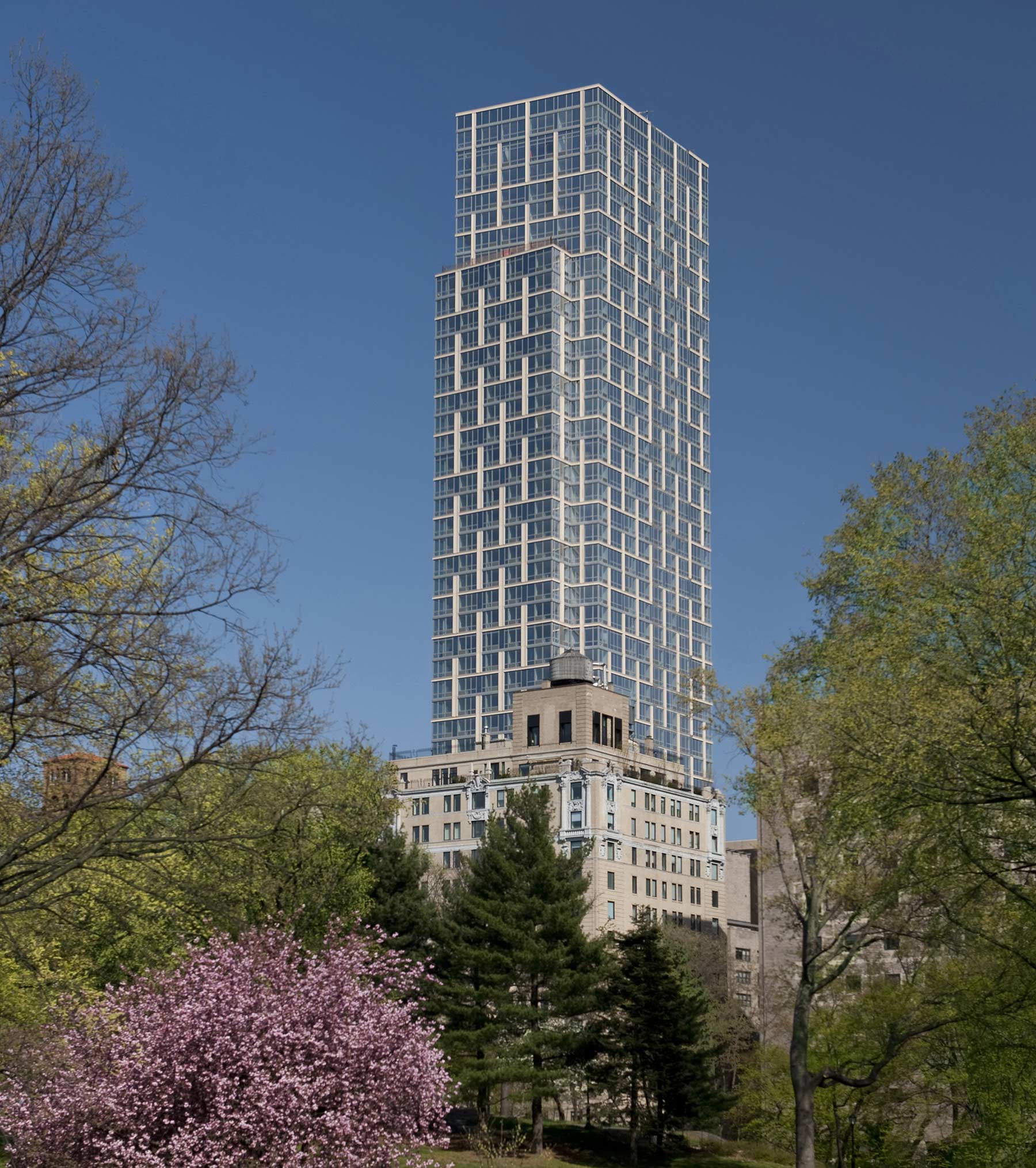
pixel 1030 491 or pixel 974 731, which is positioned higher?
pixel 1030 491

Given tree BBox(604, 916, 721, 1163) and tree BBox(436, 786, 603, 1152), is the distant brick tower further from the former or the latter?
tree BBox(604, 916, 721, 1163)

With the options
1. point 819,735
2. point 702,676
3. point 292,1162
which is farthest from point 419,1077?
point 702,676

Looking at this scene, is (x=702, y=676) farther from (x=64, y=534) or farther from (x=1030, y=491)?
(x=64, y=534)

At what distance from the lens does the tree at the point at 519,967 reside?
60.3 metres

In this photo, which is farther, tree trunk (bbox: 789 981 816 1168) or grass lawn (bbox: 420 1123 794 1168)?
grass lawn (bbox: 420 1123 794 1168)

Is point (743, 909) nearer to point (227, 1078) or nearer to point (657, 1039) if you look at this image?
point (657, 1039)

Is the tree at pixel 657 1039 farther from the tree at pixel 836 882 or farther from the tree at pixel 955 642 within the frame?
the tree at pixel 955 642

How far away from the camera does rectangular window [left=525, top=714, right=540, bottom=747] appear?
134 meters

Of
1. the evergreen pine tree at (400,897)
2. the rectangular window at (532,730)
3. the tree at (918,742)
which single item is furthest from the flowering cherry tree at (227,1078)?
the rectangular window at (532,730)

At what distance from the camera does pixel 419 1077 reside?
31500 millimetres

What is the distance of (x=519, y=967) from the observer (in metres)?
61.9

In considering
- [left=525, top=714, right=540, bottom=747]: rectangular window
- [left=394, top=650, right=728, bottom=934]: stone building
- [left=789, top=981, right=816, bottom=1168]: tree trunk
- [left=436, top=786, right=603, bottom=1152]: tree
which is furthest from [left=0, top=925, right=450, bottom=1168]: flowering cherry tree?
[left=525, top=714, right=540, bottom=747]: rectangular window

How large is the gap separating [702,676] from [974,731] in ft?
64.6

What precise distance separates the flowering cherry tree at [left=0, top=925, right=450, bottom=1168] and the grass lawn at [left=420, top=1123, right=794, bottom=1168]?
27218 millimetres
